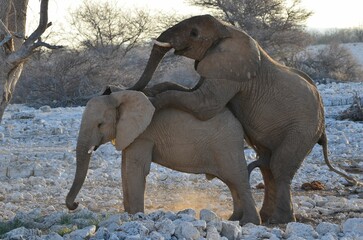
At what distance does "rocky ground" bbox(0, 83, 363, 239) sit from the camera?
559 cm

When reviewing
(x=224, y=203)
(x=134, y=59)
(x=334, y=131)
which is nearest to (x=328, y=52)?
(x=134, y=59)

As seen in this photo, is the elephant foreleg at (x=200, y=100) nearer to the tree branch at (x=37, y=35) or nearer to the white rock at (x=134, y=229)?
the tree branch at (x=37, y=35)

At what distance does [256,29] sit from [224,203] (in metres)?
22.6

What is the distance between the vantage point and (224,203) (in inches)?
331

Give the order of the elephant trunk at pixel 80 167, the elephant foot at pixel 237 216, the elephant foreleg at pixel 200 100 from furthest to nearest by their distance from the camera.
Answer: the elephant foot at pixel 237 216, the elephant foreleg at pixel 200 100, the elephant trunk at pixel 80 167

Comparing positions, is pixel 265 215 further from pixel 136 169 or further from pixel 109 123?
pixel 109 123

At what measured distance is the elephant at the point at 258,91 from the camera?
7.15 m

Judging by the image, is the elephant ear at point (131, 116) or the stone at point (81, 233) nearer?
the stone at point (81, 233)

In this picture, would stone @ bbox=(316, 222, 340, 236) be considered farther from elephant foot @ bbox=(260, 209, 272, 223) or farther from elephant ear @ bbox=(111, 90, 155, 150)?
elephant ear @ bbox=(111, 90, 155, 150)

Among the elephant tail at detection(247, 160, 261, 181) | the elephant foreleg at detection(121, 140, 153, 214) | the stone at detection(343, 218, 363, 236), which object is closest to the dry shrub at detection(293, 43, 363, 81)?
the elephant tail at detection(247, 160, 261, 181)

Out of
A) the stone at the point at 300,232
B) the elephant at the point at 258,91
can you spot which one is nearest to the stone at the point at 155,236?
the stone at the point at 300,232

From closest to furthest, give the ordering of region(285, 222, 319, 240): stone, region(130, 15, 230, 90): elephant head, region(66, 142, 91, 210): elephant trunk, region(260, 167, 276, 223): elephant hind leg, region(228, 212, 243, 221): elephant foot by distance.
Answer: region(285, 222, 319, 240): stone → region(66, 142, 91, 210): elephant trunk → region(228, 212, 243, 221): elephant foot → region(130, 15, 230, 90): elephant head → region(260, 167, 276, 223): elephant hind leg

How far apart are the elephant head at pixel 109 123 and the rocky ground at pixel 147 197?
48 centimetres

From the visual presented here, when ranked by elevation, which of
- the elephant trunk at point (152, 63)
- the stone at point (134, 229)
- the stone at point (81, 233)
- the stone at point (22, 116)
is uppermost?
the elephant trunk at point (152, 63)
